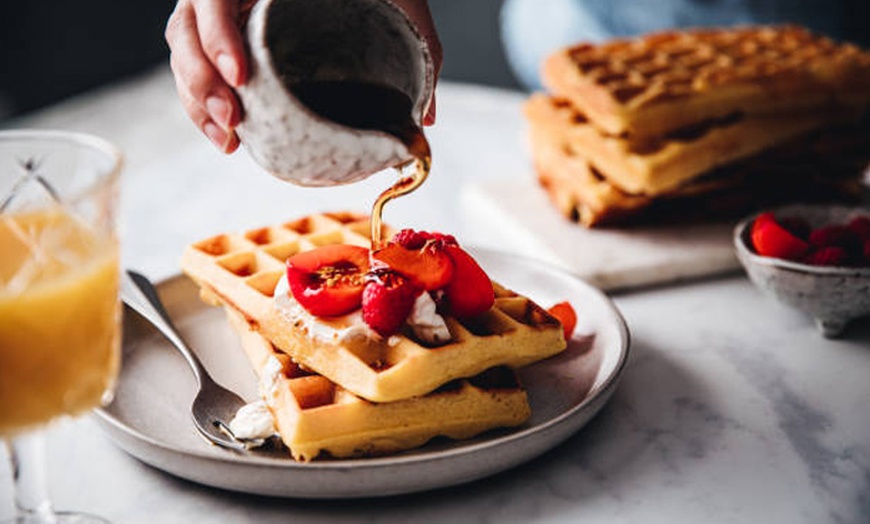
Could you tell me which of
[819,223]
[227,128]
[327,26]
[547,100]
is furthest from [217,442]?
[547,100]

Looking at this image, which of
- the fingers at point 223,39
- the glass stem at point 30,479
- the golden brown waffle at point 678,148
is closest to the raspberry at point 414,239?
the fingers at point 223,39

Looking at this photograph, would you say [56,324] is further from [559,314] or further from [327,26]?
[559,314]

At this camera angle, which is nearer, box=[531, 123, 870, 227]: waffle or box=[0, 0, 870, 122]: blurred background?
box=[531, 123, 870, 227]: waffle

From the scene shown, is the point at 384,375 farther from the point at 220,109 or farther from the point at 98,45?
the point at 98,45

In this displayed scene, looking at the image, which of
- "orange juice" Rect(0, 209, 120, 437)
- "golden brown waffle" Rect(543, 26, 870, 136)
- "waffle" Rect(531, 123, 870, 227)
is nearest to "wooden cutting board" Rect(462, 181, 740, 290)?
"waffle" Rect(531, 123, 870, 227)

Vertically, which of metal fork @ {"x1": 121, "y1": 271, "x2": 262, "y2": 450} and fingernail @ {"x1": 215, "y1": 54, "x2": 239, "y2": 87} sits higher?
fingernail @ {"x1": 215, "y1": 54, "x2": 239, "y2": 87}

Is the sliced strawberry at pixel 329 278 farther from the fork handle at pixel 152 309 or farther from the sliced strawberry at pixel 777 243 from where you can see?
the sliced strawberry at pixel 777 243

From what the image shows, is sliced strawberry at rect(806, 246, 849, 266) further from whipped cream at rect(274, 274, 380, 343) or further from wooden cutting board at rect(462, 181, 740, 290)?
whipped cream at rect(274, 274, 380, 343)

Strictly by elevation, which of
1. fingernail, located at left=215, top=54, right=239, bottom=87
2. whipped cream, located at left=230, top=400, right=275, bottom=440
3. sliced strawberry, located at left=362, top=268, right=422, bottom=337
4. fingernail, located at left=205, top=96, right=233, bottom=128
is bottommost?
whipped cream, located at left=230, top=400, right=275, bottom=440
